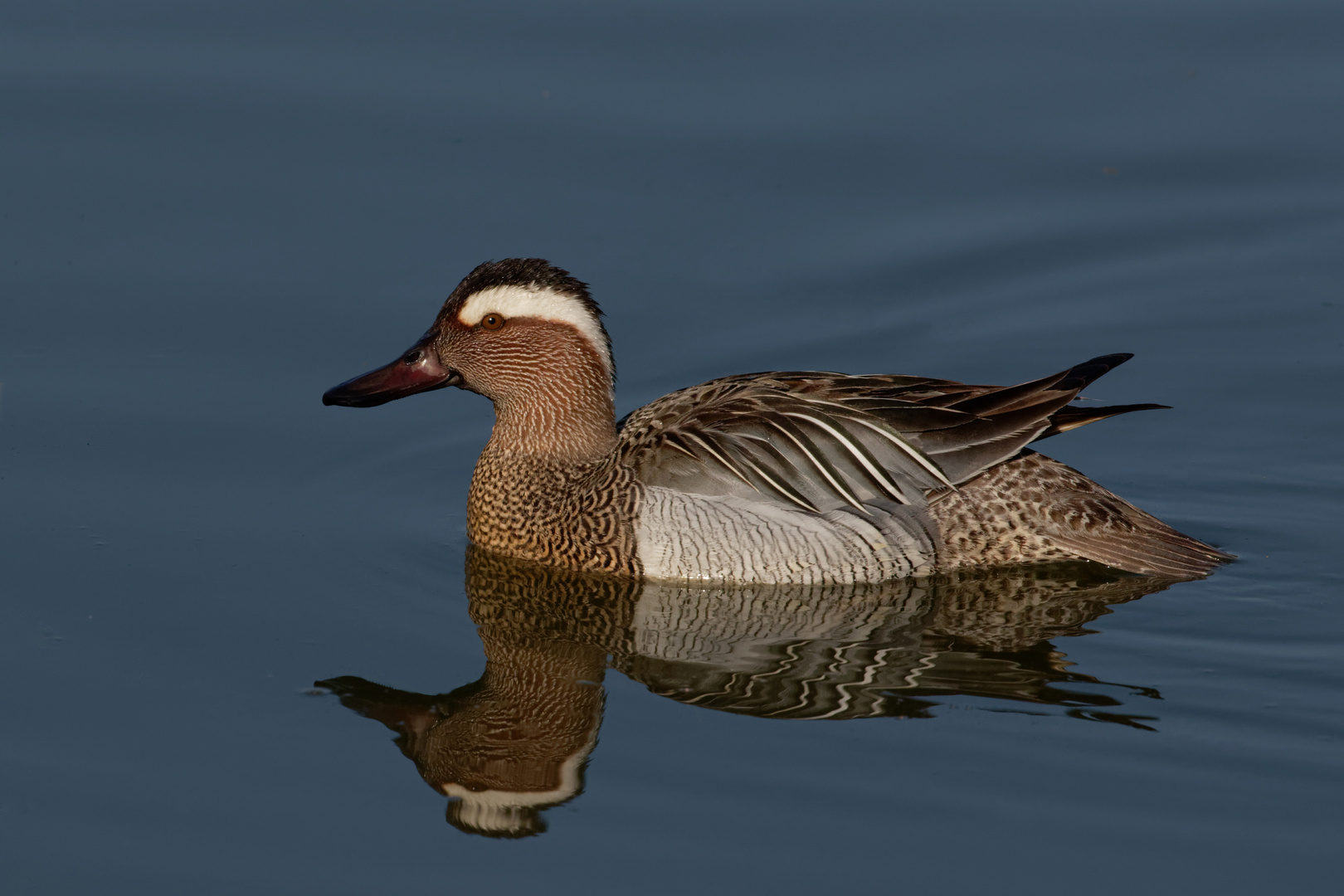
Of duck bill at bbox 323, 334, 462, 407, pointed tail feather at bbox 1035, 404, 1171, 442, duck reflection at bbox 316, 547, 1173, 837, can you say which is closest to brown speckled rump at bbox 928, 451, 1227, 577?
duck reflection at bbox 316, 547, 1173, 837

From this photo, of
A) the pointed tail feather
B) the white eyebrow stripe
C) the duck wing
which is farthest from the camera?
the white eyebrow stripe

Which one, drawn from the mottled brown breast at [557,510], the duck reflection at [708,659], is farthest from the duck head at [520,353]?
the duck reflection at [708,659]

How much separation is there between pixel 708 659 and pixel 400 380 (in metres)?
2.15

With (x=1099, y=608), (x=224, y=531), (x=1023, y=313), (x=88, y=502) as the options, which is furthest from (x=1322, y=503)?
(x=88, y=502)

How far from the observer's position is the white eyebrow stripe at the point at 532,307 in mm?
8688

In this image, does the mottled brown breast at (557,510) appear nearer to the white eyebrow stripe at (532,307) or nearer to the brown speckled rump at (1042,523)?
the white eyebrow stripe at (532,307)

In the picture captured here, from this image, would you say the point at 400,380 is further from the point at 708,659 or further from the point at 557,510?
the point at 708,659

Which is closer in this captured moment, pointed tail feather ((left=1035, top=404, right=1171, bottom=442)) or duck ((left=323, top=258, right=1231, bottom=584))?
duck ((left=323, top=258, right=1231, bottom=584))

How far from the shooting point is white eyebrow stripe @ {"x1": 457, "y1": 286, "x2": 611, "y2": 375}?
8688mm

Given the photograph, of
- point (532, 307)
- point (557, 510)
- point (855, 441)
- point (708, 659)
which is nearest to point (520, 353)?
point (532, 307)

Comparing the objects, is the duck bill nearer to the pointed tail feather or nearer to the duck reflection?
the duck reflection

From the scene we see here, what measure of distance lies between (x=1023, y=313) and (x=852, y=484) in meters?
2.61

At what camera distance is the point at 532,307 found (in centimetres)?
873

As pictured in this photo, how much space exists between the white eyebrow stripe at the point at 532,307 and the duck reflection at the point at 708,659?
44.9 inches
